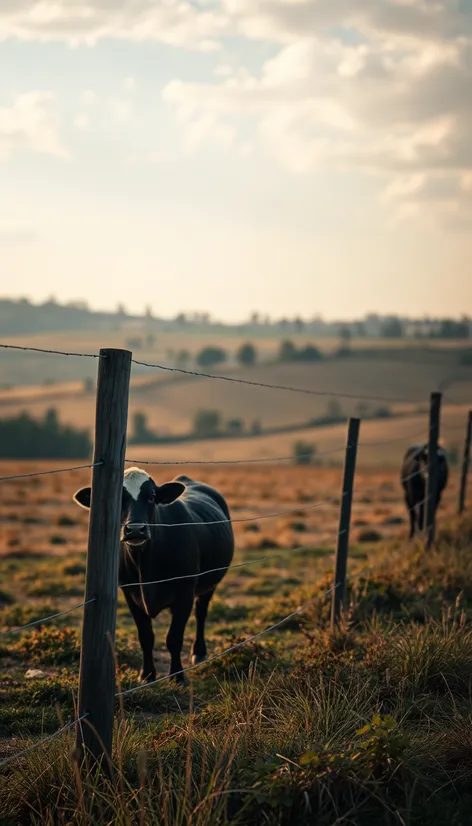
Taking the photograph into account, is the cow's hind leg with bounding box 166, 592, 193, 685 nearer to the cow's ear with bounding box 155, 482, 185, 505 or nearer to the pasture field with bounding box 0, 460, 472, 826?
the pasture field with bounding box 0, 460, 472, 826

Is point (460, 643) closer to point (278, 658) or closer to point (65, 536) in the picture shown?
point (278, 658)

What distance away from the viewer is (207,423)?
110 metres

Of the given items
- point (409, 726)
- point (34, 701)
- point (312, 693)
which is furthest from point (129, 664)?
point (409, 726)

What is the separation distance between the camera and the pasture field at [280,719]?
427cm

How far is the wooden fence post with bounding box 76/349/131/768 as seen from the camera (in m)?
4.58

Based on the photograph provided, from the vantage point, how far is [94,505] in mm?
4598

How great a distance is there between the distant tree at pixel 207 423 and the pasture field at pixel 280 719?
96.1 metres

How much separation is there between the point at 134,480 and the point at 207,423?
103 metres

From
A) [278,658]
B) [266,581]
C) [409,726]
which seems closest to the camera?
[409,726]

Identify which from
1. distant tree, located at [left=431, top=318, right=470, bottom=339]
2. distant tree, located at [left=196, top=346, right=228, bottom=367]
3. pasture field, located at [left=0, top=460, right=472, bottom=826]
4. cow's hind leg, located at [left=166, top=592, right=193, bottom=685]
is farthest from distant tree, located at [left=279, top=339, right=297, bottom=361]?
cow's hind leg, located at [left=166, top=592, right=193, bottom=685]

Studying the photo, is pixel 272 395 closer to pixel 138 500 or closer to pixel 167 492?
pixel 167 492

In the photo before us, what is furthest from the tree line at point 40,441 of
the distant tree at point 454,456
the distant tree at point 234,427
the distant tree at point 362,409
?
the distant tree at point 362,409

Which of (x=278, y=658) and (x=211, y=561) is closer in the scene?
(x=278, y=658)

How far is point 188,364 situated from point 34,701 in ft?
529
